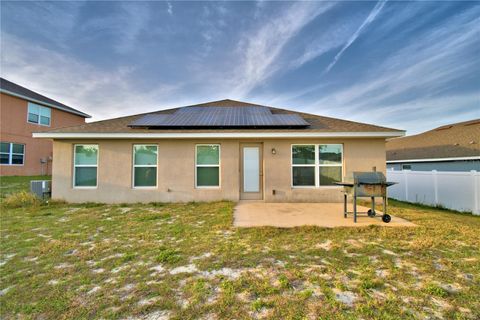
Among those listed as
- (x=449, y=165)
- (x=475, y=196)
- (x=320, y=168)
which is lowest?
(x=475, y=196)

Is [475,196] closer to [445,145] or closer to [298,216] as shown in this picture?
[298,216]

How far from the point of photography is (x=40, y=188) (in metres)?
8.05

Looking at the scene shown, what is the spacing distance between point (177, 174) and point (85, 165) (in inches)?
146

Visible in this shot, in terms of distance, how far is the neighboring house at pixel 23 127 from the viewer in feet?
50.0

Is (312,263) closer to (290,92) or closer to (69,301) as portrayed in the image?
(69,301)

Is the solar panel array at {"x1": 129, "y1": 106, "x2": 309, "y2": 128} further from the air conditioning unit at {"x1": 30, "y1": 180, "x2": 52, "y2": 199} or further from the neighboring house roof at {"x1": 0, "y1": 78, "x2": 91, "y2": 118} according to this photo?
the neighboring house roof at {"x1": 0, "y1": 78, "x2": 91, "y2": 118}

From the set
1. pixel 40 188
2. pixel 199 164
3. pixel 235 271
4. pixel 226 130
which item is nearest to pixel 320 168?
pixel 226 130

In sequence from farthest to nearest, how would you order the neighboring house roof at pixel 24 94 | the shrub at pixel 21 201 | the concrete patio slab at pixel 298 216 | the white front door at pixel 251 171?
1. the neighboring house roof at pixel 24 94
2. the white front door at pixel 251 171
3. the shrub at pixel 21 201
4. the concrete patio slab at pixel 298 216

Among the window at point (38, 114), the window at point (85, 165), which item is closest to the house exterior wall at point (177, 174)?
the window at point (85, 165)

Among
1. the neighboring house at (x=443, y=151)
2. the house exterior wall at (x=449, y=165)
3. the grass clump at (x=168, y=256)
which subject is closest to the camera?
the grass clump at (x=168, y=256)

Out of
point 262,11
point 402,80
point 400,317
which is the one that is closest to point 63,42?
point 262,11

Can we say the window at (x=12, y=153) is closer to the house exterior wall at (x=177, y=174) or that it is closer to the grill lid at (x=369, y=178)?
the house exterior wall at (x=177, y=174)

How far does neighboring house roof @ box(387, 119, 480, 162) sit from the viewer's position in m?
10.7

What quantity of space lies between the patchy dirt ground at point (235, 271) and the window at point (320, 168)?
308cm
